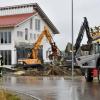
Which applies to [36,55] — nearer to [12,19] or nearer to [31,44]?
[31,44]

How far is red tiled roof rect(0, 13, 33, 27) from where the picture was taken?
228ft

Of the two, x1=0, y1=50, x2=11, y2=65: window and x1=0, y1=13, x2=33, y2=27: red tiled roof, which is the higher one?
x1=0, y1=13, x2=33, y2=27: red tiled roof

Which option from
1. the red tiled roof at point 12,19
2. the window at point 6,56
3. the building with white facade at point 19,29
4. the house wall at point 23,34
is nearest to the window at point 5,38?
the building with white facade at point 19,29

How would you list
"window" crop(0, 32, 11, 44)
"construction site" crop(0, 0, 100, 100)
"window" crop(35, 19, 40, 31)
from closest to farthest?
"construction site" crop(0, 0, 100, 100)
"window" crop(0, 32, 11, 44)
"window" crop(35, 19, 40, 31)

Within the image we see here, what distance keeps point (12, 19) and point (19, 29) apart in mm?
2420

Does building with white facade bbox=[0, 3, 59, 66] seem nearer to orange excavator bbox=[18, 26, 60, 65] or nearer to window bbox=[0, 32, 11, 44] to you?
window bbox=[0, 32, 11, 44]

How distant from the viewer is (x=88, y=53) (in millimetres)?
34156

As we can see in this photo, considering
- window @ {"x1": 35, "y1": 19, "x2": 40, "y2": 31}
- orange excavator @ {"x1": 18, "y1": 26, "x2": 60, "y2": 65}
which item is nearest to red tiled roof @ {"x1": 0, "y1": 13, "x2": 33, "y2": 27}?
window @ {"x1": 35, "y1": 19, "x2": 40, "y2": 31}

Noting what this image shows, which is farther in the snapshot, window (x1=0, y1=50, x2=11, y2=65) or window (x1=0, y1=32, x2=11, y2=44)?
window (x1=0, y1=32, x2=11, y2=44)

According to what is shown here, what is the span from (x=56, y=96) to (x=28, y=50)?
48.2 meters

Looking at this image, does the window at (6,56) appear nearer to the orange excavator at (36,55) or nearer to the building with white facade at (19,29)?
the building with white facade at (19,29)

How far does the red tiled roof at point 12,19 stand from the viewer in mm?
69463

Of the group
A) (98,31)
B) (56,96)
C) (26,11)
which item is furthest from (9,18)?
(56,96)

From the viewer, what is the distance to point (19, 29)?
7106 centimetres
